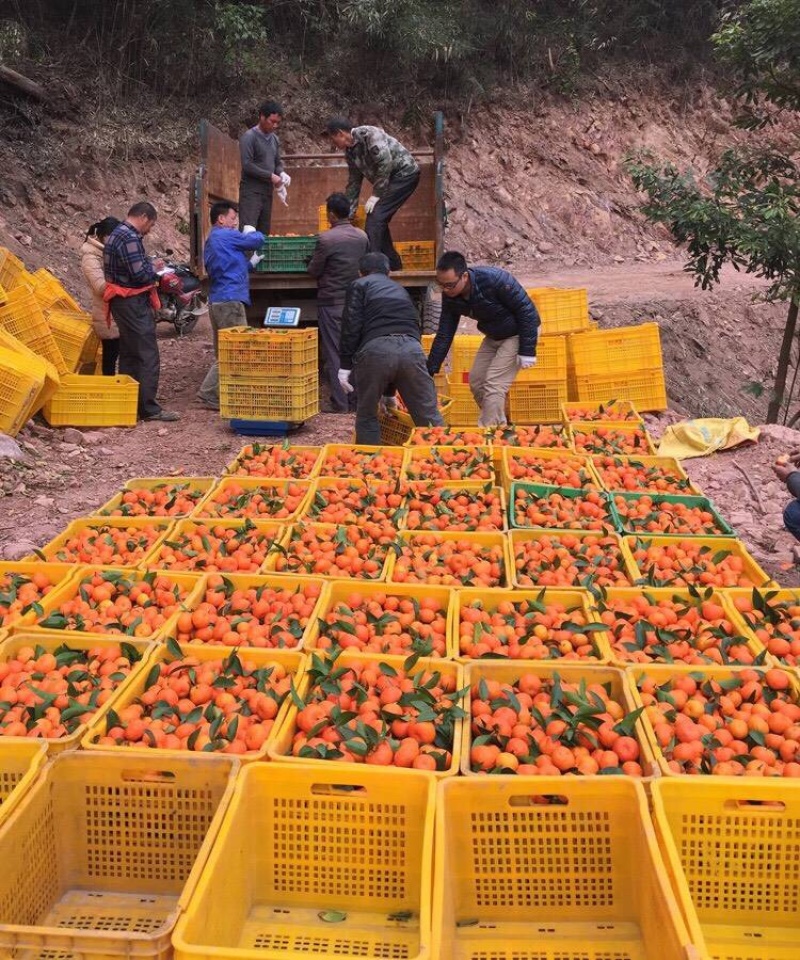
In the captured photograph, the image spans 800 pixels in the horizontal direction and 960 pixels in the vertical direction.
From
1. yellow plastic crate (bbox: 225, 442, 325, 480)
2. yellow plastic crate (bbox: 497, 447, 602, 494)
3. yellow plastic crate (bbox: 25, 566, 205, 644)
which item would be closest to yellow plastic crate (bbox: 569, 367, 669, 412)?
yellow plastic crate (bbox: 497, 447, 602, 494)

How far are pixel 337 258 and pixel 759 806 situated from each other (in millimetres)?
8109

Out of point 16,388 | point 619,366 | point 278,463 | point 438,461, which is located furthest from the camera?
point 619,366

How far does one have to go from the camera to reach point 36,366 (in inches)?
320

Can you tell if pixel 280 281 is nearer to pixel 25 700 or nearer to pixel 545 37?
pixel 25 700

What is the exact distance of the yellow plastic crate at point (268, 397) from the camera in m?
8.92

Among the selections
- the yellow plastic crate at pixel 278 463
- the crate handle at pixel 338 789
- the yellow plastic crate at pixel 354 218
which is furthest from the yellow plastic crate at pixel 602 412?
the crate handle at pixel 338 789

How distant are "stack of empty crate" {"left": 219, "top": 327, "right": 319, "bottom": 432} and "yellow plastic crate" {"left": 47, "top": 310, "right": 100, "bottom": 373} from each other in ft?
6.00

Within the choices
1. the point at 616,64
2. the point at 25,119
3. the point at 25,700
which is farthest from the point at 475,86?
the point at 25,700

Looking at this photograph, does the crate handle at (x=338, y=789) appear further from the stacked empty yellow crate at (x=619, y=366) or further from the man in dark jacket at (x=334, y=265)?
the man in dark jacket at (x=334, y=265)

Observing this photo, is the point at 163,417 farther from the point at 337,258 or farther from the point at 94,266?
the point at 337,258

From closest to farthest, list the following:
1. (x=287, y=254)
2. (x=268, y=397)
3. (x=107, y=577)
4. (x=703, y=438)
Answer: (x=107, y=577) < (x=703, y=438) < (x=268, y=397) < (x=287, y=254)

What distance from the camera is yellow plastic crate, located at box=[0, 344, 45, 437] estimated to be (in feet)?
25.9

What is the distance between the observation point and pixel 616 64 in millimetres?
24953

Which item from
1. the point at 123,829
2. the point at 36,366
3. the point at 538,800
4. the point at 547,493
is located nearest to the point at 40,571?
the point at 123,829
